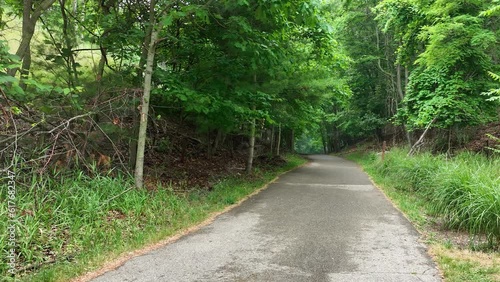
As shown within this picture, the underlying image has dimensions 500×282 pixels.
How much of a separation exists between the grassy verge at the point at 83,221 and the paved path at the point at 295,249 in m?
0.48

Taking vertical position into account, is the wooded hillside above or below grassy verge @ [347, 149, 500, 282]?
above

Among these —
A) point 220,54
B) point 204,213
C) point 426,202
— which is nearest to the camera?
point 204,213

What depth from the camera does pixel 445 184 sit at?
6.89 m

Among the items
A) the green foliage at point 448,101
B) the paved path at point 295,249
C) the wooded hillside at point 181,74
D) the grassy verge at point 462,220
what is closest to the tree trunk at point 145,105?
the wooded hillside at point 181,74

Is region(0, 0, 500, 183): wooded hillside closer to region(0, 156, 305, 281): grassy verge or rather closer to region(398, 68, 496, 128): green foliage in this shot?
region(398, 68, 496, 128): green foliage

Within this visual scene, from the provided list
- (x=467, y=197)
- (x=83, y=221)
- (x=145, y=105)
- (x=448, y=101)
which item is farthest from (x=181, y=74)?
(x=448, y=101)

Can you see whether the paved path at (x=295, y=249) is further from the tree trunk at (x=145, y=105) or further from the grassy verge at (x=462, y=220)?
the tree trunk at (x=145, y=105)

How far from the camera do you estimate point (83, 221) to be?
5523mm

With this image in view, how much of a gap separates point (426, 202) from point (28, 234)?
8244 millimetres

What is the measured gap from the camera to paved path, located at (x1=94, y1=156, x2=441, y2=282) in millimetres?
4352

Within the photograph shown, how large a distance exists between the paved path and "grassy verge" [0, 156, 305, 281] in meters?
0.48

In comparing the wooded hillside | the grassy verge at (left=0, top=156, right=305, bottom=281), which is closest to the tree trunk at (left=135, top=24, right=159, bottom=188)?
the wooded hillside

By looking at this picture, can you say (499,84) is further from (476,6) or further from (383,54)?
(383,54)

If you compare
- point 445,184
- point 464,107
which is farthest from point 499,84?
point 445,184
